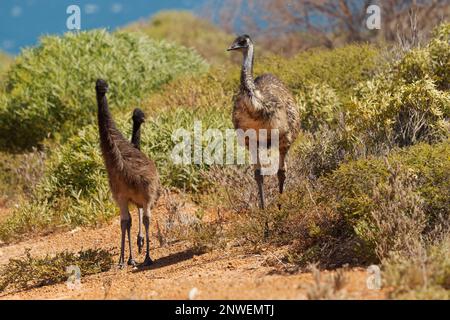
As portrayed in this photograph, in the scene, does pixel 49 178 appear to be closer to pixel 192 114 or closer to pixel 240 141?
pixel 192 114

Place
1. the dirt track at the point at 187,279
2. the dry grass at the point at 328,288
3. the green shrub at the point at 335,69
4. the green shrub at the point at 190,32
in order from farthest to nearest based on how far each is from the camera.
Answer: the green shrub at the point at 190,32 → the green shrub at the point at 335,69 → the dirt track at the point at 187,279 → the dry grass at the point at 328,288

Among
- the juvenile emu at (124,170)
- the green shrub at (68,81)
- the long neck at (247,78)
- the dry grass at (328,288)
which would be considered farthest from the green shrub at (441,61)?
the green shrub at (68,81)

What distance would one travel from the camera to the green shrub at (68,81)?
14219 mm

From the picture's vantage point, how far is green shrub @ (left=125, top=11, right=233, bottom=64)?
26.3m

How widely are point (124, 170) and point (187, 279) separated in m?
1.56

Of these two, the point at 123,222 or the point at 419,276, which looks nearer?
the point at 419,276

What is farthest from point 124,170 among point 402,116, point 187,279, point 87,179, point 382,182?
point 402,116

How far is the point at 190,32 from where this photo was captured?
1254 inches

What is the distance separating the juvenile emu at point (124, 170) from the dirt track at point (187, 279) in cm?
52

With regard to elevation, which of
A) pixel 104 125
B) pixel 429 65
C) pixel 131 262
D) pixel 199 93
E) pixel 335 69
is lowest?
pixel 131 262

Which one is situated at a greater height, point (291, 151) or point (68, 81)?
point (68, 81)

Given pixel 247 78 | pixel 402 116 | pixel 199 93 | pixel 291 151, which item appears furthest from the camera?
pixel 199 93

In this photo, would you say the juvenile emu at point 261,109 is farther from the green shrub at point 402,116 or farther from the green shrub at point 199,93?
the green shrub at point 199,93

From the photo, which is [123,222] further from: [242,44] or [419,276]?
[419,276]
